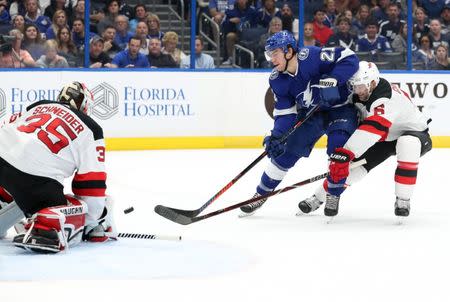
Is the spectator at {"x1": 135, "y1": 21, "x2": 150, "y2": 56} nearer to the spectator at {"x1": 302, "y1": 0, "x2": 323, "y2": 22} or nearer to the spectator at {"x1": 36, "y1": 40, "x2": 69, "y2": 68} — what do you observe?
the spectator at {"x1": 36, "y1": 40, "x2": 69, "y2": 68}

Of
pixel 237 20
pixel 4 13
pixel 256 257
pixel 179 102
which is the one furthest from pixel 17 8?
pixel 256 257

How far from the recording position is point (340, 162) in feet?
17.6

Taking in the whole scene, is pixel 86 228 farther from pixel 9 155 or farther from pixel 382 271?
pixel 382 271

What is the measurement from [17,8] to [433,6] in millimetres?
4376

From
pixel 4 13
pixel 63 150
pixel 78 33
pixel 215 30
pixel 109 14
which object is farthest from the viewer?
pixel 215 30

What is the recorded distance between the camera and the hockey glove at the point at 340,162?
5.36 m

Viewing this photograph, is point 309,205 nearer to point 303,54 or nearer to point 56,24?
point 303,54

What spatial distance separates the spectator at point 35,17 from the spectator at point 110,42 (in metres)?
0.56

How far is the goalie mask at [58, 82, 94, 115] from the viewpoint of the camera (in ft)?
15.1

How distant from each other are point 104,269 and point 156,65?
5.96m

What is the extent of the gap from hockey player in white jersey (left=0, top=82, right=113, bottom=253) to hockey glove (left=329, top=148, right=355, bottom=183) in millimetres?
1367

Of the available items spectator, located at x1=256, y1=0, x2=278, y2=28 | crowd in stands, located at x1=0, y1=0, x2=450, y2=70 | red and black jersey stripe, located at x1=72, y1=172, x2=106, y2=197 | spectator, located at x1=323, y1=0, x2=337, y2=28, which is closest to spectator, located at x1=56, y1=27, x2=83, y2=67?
crowd in stands, located at x1=0, y1=0, x2=450, y2=70

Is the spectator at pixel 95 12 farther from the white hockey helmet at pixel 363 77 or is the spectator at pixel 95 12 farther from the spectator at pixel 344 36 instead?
the white hockey helmet at pixel 363 77

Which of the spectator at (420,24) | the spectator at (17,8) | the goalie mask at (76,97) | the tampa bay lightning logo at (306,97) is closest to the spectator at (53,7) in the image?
the spectator at (17,8)
